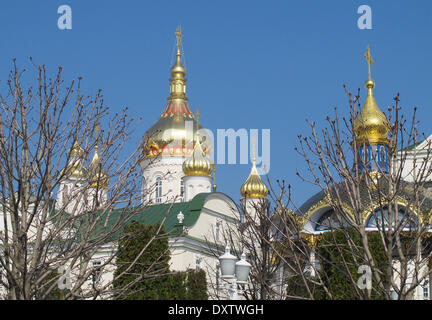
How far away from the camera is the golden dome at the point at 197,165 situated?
1850 inches

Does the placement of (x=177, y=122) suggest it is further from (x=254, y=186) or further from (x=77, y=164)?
(x=77, y=164)

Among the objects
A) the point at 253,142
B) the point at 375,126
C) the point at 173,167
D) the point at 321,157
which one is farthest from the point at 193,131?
the point at 321,157

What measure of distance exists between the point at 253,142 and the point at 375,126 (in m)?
13.4

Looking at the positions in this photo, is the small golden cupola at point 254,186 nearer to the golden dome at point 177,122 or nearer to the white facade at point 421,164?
the golden dome at point 177,122

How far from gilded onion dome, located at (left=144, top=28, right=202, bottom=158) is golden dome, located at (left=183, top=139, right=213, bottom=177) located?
5.52m

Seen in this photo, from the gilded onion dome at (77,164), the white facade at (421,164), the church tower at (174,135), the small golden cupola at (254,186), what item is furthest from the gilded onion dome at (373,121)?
the gilded onion dome at (77,164)

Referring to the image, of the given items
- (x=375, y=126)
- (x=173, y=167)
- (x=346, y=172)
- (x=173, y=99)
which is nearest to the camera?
(x=346, y=172)

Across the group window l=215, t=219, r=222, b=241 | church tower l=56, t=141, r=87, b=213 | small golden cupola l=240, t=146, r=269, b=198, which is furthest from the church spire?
church tower l=56, t=141, r=87, b=213

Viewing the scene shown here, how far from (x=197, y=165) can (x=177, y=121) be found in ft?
32.0

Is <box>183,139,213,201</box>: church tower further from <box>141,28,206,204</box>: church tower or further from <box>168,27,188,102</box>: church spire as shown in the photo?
<box>168,27,188,102</box>: church spire
